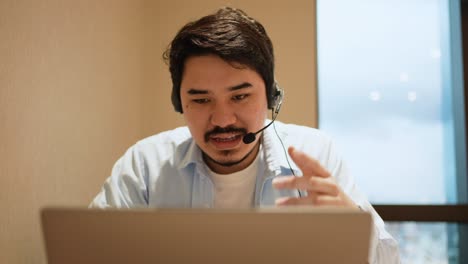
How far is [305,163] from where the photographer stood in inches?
38.4

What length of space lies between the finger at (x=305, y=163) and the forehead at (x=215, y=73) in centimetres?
46

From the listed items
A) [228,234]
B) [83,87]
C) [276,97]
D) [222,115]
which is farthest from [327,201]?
[83,87]

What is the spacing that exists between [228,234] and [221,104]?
0.74 m

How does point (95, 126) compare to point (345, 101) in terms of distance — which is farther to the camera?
point (345, 101)

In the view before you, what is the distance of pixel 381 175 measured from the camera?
2.67 meters

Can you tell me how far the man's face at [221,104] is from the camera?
4.54ft

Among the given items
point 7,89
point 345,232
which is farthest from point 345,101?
point 345,232

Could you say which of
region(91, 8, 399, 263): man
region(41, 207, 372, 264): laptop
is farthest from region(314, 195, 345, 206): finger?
region(91, 8, 399, 263): man

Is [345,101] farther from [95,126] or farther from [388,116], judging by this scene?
[95,126]

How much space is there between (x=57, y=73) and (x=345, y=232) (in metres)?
1.18

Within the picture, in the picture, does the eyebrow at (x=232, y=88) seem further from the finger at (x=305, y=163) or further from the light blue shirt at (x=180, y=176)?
the finger at (x=305, y=163)

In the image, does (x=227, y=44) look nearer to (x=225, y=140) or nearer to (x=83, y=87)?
(x=225, y=140)

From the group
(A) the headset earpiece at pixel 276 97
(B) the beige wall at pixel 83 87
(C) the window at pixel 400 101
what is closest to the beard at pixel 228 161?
(A) the headset earpiece at pixel 276 97

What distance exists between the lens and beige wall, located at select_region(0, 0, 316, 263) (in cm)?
133
